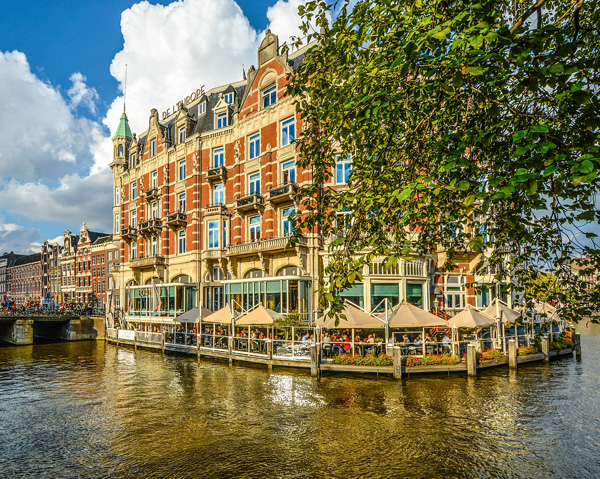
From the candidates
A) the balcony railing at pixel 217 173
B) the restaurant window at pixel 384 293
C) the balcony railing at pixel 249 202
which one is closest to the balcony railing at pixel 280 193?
the balcony railing at pixel 249 202

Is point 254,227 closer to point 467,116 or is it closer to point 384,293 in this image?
point 384,293

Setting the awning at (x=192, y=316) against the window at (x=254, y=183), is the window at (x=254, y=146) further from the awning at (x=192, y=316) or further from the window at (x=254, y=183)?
the awning at (x=192, y=316)

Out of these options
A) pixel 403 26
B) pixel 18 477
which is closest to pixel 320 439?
pixel 18 477

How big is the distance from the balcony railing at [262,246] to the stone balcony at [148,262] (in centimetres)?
941

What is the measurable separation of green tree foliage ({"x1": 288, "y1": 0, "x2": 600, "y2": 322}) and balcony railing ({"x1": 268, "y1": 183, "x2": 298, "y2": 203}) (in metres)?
20.7

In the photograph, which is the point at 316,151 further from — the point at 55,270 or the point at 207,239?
the point at 55,270

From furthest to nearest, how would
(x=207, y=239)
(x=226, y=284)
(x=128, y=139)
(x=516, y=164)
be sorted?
(x=128, y=139) < (x=207, y=239) < (x=226, y=284) < (x=516, y=164)

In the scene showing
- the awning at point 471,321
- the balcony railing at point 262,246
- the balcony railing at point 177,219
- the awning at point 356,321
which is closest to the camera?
the awning at point 356,321

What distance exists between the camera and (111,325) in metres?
40.6

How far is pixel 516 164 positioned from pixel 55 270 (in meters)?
84.7

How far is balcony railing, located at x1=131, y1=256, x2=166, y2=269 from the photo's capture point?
127 ft

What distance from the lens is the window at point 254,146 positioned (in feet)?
109

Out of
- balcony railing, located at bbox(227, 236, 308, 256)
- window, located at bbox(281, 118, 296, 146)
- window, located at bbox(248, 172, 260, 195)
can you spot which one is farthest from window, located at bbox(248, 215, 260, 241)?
window, located at bbox(281, 118, 296, 146)

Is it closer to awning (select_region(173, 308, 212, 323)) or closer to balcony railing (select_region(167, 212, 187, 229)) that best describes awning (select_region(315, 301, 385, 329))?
awning (select_region(173, 308, 212, 323))
